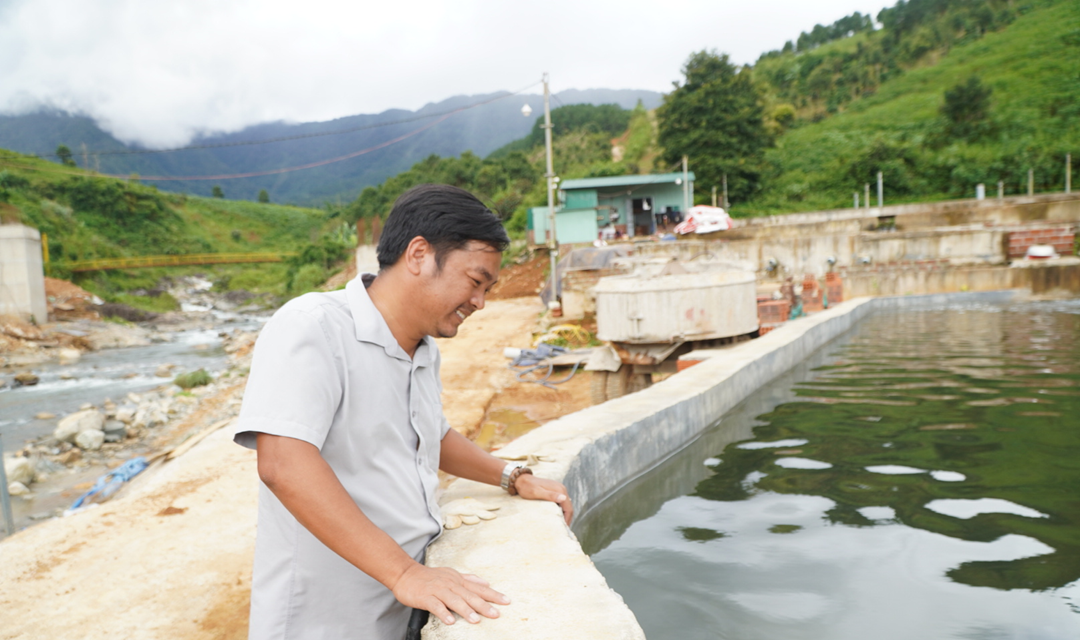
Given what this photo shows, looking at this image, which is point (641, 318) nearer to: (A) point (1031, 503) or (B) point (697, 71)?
(A) point (1031, 503)

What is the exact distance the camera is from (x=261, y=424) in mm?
1215

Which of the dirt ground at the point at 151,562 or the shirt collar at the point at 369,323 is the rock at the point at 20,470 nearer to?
the dirt ground at the point at 151,562

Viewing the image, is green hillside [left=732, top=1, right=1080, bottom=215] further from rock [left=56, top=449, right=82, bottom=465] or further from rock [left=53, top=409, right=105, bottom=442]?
rock [left=56, top=449, right=82, bottom=465]

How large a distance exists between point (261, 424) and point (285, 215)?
8830 centimetres

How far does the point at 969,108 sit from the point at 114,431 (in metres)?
40.0

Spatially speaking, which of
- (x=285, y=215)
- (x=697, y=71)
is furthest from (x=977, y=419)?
(x=285, y=215)

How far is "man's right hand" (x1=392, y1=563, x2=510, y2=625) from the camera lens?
4.33 ft

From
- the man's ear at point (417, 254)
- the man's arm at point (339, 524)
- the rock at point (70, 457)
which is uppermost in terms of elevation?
the man's ear at point (417, 254)

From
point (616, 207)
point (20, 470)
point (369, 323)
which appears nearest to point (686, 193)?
point (616, 207)

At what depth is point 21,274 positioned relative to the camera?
922 inches

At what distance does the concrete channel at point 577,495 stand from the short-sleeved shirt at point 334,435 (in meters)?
0.22

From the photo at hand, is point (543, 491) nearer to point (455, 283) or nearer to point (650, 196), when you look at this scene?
point (455, 283)

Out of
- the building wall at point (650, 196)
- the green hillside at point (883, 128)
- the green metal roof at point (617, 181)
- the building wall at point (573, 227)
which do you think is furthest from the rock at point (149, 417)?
the building wall at point (650, 196)

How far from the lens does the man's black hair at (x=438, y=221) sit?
145cm
